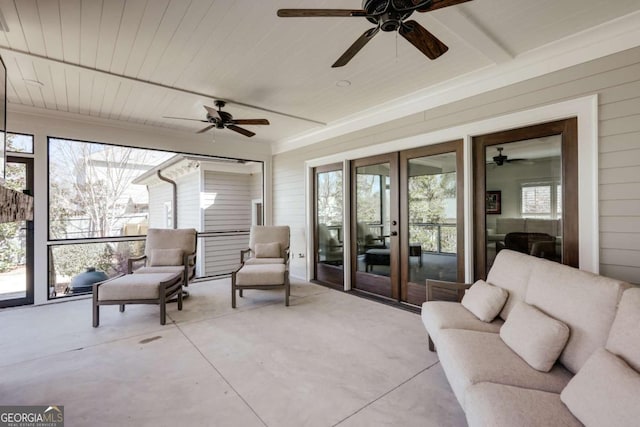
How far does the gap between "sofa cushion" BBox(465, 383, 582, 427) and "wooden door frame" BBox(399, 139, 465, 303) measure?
2165 millimetres

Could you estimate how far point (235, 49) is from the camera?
108 inches

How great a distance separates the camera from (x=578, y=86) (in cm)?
263

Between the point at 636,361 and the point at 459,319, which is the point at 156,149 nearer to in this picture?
the point at 459,319

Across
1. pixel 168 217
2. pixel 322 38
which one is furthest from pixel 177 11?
pixel 168 217

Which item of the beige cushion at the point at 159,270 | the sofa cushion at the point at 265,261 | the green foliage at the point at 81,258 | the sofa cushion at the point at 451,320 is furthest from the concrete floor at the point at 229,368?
the sofa cushion at the point at 265,261

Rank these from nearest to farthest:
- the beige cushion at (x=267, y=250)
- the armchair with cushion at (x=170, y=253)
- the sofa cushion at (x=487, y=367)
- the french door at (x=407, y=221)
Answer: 1. the sofa cushion at (x=487, y=367)
2. the french door at (x=407, y=221)
3. the armchair with cushion at (x=170, y=253)
4. the beige cushion at (x=267, y=250)

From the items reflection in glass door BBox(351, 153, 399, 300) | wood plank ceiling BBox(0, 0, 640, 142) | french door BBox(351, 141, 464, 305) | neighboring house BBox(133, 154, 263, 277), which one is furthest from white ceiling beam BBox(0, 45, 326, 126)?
neighboring house BBox(133, 154, 263, 277)

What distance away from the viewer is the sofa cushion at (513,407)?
1.22m

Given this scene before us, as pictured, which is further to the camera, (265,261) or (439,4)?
(265,261)

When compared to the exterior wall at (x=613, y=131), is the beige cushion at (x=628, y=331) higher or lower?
lower

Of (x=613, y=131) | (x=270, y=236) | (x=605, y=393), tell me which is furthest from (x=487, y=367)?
(x=270, y=236)

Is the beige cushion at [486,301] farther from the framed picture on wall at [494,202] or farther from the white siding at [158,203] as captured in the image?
the white siding at [158,203]

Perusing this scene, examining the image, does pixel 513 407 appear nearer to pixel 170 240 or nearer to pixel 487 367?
pixel 487 367

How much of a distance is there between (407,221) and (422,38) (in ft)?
8.14
